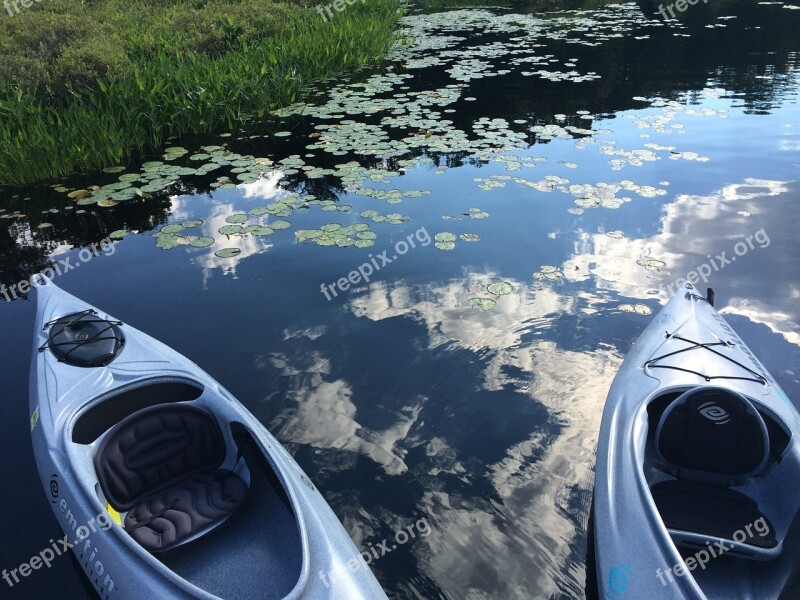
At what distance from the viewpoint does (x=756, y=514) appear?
2.51m

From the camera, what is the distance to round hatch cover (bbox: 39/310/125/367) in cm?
316

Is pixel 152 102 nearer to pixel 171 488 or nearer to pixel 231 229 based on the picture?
pixel 231 229

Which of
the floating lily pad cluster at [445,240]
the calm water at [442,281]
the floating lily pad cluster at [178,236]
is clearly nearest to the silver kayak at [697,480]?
the calm water at [442,281]

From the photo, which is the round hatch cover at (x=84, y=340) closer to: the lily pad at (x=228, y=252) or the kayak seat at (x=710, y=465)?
the lily pad at (x=228, y=252)

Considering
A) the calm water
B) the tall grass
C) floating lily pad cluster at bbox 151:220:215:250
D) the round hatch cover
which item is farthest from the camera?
the tall grass

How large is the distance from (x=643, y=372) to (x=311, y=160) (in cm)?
505

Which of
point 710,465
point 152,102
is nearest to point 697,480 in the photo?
point 710,465

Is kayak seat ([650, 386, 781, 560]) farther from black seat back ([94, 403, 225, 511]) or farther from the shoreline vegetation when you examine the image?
the shoreline vegetation

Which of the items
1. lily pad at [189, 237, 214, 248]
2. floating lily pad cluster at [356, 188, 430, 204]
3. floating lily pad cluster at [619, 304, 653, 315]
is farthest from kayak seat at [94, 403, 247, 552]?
floating lily pad cluster at [356, 188, 430, 204]

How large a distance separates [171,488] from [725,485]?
2776 mm

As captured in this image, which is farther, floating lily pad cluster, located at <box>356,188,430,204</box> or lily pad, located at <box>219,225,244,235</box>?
floating lily pad cluster, located at <box>356,188,430,204</box>

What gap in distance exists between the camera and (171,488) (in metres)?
2.77

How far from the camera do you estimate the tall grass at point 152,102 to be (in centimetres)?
636

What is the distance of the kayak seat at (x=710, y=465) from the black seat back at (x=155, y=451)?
2.24 meters
